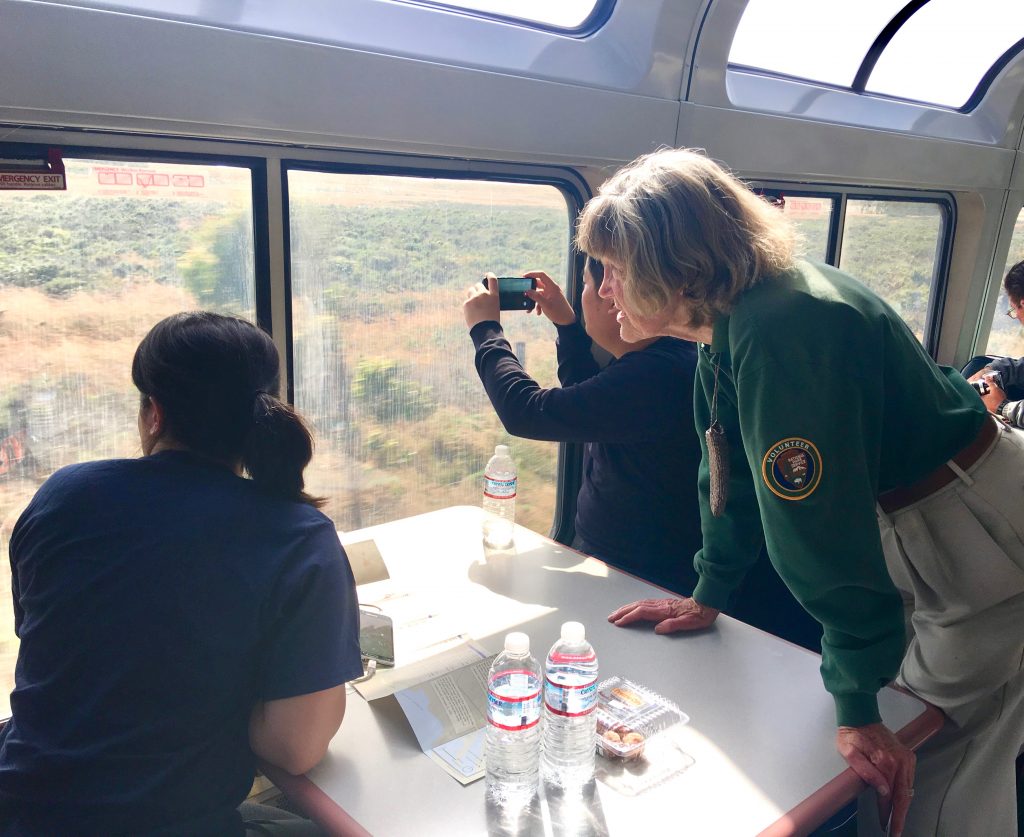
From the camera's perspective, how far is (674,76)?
2.51 metres

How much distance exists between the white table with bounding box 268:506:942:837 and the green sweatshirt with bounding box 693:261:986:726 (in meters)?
0.13

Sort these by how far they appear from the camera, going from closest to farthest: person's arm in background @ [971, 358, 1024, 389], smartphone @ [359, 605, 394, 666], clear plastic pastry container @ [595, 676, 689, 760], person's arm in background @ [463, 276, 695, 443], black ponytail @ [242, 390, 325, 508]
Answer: black ponytail @ [242, 390, 325, 508] < clear plastic pastry container @ [595, 676, 689, 760] < smartphone @ [359, 605, 394, 666] < person's arm in background @ [463, 276, 695, 443] < person's arm in background @ [971, 358, 1024, 389]

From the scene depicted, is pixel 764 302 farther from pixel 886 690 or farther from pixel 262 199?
pixel 262 199

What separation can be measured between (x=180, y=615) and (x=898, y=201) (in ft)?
12.5

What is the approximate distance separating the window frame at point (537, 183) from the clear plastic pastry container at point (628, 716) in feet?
3.68

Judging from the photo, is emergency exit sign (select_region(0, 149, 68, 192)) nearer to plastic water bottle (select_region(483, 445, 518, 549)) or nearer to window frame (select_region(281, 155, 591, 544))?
window frame (select_region(281, 155, 591, 544))

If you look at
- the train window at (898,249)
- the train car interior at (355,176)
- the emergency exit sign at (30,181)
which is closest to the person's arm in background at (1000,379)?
the train window at (898,249)

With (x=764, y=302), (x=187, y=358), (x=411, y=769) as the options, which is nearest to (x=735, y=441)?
(x=764, y=302)

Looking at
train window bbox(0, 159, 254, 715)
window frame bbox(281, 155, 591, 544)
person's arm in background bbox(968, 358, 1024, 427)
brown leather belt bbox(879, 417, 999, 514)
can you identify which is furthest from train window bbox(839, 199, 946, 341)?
train window bbox(0, 159, 254, 715)

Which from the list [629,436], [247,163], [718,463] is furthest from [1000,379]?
[247,163]

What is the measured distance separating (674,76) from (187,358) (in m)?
1.85

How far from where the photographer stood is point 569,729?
1312mm

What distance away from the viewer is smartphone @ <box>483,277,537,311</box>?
92.2 inches

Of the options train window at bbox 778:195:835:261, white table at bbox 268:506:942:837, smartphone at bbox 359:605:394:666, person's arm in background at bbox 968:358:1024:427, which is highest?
train window at bbox 778:195:835:261
